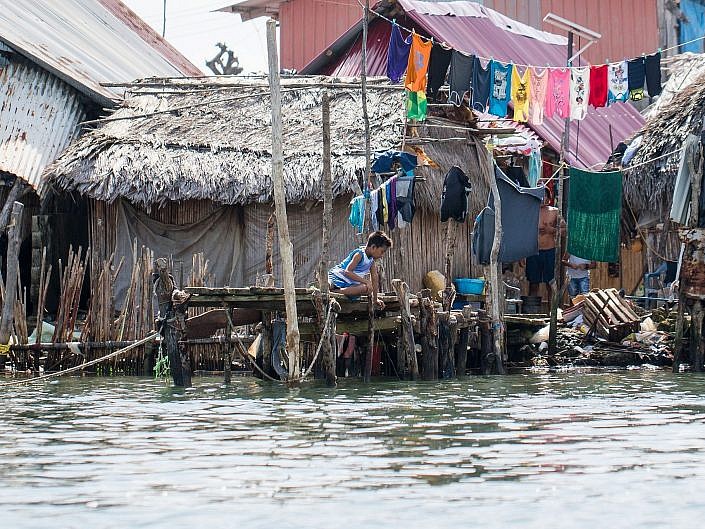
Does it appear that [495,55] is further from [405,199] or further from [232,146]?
[405,199]

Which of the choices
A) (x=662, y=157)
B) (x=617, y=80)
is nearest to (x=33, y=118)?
(x=617, y=80)

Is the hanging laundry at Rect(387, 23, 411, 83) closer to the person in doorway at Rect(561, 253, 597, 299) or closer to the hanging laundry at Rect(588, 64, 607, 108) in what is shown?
the hanging laundry at Rect(588, 64, 607, 108)

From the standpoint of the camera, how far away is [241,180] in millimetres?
17547

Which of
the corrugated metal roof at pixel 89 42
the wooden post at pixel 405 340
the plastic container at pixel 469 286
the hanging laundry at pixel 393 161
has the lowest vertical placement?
the wooden post at pixel 405 340

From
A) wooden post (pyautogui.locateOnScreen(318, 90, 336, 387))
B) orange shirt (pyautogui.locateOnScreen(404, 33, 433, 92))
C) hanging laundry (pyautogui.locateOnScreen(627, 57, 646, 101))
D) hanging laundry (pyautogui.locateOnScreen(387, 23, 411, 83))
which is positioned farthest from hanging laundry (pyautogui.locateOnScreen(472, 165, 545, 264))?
wooden post (pyautogui.locateOnScreen(318, 90, 336, 387))

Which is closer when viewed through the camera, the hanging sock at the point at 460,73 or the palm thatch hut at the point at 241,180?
the hanging sock at the point at 460,73

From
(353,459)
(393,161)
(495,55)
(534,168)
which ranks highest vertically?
(495,55)

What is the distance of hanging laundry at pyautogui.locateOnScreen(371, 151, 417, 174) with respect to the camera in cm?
1623

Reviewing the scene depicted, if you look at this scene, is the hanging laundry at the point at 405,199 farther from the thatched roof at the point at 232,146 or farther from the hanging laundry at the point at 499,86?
the hanging laundry at the point at 499,86

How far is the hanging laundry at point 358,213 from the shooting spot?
16.1 metres

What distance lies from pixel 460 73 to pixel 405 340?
4.37m

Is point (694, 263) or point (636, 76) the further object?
point (636, 76)

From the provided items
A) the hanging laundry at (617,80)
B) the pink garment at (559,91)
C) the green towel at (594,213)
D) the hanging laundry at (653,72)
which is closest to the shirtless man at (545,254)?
the green towel at (594,213)

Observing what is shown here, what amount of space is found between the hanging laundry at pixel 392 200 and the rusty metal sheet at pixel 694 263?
360 centimetres
